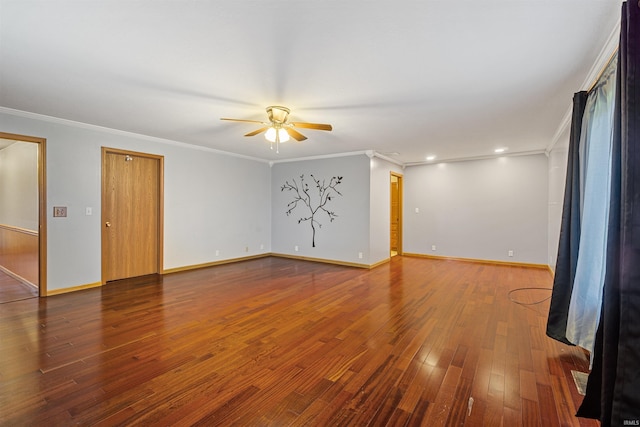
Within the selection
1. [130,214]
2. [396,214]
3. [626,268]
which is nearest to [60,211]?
[130,214]

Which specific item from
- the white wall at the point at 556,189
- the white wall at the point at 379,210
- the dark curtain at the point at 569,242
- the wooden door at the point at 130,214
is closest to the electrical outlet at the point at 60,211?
the wooden door at the point at 130,214

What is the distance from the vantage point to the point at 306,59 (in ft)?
7.30

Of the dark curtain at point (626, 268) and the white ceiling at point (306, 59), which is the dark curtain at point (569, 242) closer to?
the white ceiling at point (306, 59)

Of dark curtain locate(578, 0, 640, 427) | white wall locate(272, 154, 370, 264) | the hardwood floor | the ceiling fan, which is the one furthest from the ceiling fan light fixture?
dark curtain locate(578, 0, 640, 427)

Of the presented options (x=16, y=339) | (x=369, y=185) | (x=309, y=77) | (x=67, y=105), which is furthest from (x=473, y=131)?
(x=16, y=339)

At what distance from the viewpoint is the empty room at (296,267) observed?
65.9 inches

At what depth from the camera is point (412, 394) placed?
188 cm

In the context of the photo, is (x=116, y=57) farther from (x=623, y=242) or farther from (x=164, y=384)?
(x=623, y=242)

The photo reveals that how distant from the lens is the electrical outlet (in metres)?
3.93

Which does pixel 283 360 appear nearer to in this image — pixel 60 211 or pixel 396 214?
pixel 60 211

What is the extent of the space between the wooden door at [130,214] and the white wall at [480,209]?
559 centimetres

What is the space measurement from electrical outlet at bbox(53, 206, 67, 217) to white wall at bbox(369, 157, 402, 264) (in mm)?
4915

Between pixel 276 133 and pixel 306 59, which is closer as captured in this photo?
pixel 306 59

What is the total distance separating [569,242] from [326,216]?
4.34 metres
